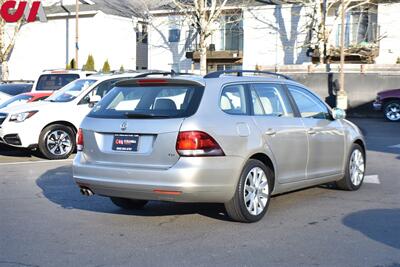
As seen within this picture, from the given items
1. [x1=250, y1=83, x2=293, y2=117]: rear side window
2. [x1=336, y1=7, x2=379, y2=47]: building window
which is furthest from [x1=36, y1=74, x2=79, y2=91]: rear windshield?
[x1=336, y1=7, x2=379, y2=47]: building window

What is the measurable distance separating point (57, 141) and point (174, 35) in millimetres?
→ 26048

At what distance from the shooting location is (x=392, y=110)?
2403cm

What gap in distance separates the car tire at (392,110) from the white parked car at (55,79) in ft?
42.6

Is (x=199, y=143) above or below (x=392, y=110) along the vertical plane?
above

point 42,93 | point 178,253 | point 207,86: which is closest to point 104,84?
point 42,93

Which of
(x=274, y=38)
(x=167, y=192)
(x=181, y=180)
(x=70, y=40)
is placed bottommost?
(x=167, y=192)

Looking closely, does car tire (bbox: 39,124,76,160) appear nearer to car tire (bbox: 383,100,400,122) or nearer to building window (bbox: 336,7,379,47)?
car tire (bbox: 383,100,400,122)

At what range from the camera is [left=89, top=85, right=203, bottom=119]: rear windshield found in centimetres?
641

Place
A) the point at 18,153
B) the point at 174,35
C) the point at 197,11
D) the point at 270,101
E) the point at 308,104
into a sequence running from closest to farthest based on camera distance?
the point at 270,101 < the point at 308,104 < the point at 18,153 < the point at 197,11 < the point at 174,35

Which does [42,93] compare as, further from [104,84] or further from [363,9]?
[363,9]

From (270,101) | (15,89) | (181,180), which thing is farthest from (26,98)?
(181,180)

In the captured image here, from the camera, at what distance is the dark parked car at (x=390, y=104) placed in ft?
78.3

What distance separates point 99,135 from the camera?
22.0ft

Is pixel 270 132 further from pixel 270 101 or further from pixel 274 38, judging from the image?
pixel 274 38
